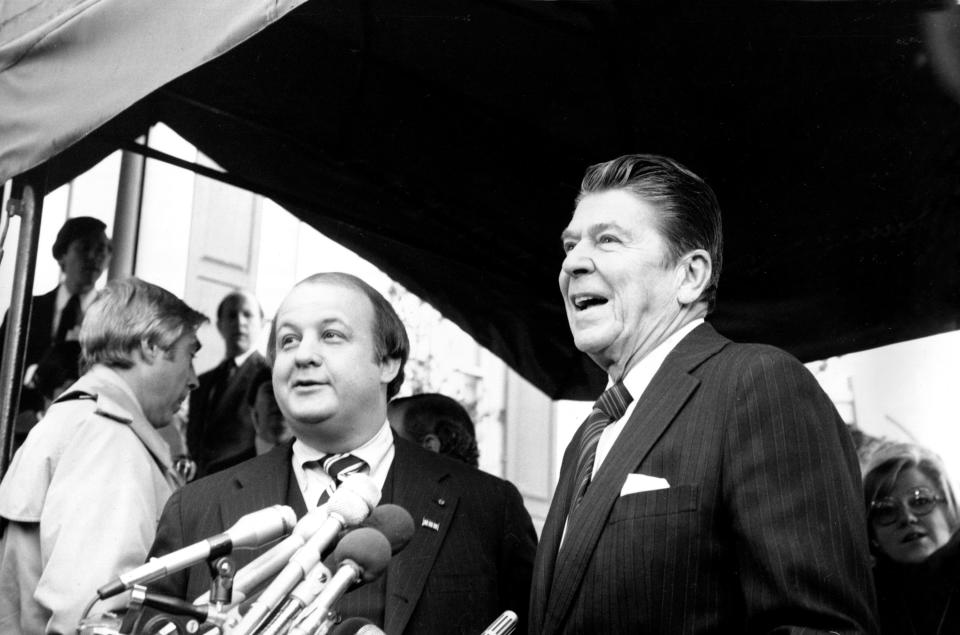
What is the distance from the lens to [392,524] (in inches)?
101

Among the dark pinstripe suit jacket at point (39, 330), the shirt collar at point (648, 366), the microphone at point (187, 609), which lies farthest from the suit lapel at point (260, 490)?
the dark pinstripe suit jacket at point (39, 330)

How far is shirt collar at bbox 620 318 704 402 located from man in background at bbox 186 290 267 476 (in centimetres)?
328

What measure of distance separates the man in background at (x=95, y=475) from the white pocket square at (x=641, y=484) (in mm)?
1679

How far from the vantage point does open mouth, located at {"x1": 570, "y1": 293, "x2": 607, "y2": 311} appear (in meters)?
3.33

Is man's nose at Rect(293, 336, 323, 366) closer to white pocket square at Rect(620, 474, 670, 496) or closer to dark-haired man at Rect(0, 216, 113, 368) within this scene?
white pocket square at Rect(620, 474, 670, 496)

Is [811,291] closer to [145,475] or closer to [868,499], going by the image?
[868,499]

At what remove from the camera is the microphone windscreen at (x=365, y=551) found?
2287 millimetres

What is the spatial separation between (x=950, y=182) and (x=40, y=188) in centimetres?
364

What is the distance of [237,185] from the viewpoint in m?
6.18

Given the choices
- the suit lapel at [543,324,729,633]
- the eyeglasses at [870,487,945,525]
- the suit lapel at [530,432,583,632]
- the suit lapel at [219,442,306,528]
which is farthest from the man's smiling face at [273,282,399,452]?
the eyeglasses at [870,487,945,525]

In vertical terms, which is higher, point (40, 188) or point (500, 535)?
point (40, 188)

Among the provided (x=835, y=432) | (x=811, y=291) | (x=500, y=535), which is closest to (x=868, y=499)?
(x=811, y=291)

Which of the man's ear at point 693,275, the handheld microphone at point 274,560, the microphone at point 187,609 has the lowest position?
the microphone at point 187,609

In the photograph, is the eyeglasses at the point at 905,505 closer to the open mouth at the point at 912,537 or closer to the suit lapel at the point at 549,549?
the open mouth at the point at 912,537
